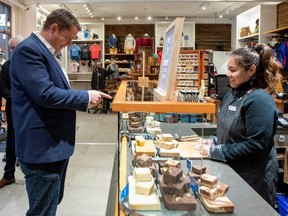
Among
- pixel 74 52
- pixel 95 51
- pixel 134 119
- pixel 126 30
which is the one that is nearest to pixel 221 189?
pixel 134 119

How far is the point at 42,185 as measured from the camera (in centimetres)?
169

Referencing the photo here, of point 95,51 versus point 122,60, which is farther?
point 122,60

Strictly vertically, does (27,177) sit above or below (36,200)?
above

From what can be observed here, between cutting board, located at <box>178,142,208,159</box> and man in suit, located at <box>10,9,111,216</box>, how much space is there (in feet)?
1.86

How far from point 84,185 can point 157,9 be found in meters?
7.82

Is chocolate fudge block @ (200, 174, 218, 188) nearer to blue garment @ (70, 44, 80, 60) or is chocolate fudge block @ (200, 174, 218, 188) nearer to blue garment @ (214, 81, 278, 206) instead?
blue garment @ (214, 81, 278, 206)

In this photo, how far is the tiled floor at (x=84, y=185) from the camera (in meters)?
3.18

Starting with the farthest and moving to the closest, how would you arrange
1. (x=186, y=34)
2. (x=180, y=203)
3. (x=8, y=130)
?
(x=186, y=34), (x=8, y=130), (x=180, y=203)

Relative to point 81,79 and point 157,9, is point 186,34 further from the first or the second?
point 81,79

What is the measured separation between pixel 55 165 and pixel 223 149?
93cm

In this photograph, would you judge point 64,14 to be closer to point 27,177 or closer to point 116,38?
point 27,177

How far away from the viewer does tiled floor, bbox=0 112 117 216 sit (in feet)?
10.4

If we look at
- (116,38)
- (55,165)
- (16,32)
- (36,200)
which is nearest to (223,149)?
(55,165)

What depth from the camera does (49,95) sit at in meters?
1.52
